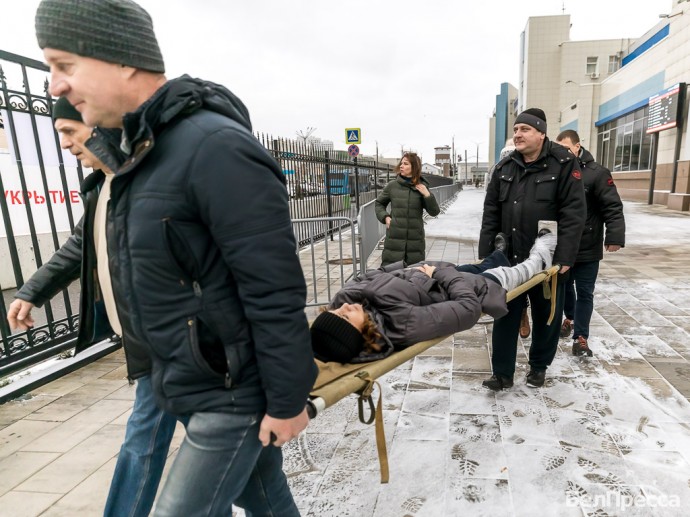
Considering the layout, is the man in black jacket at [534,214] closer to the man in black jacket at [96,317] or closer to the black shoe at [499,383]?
the black shoe at [499,383]

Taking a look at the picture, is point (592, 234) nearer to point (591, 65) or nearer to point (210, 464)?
point (210, 464)

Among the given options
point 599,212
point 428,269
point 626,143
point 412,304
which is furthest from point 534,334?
point 626,143

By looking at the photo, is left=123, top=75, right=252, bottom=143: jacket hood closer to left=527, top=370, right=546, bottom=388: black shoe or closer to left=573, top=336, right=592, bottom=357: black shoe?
left=527, top=370, right=546, bottom=388: black shoe

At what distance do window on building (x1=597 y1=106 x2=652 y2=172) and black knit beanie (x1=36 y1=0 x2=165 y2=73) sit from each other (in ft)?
77.7

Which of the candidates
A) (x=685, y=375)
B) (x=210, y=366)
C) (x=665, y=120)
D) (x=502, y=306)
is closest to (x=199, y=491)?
(x=210, y=366)

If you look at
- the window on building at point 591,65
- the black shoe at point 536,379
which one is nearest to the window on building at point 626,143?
the window on building at point 591,65

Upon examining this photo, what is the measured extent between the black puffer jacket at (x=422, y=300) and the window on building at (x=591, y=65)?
42.8 m

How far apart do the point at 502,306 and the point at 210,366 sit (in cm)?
220

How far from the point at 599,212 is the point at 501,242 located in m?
1.14

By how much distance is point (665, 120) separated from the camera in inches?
671

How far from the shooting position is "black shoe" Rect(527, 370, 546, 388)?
3.39 m

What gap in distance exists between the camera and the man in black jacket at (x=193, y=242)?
1100mm

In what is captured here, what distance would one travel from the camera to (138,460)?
1.75 metres

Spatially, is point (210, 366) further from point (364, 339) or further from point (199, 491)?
point (364, 339)
